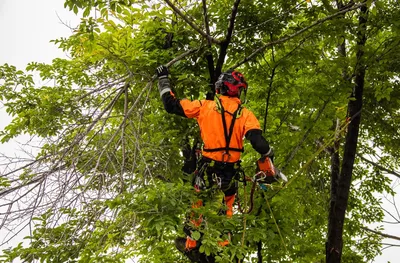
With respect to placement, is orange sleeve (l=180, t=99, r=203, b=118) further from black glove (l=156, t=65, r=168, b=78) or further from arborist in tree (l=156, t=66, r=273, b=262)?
black glove (l=156, t=65, r=168, b=78)

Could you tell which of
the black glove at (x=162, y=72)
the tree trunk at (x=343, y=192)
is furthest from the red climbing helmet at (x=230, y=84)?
the tree trunk at (x=343, y=192)

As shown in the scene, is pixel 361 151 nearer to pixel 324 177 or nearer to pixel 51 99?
pixel 324 177

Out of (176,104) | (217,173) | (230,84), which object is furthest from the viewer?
(217,173)

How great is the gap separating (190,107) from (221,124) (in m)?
0.37

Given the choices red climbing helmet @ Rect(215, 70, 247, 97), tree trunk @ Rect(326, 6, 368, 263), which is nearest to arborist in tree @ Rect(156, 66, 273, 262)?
red climbing helmet @ Rect(215, 70, 247, 97)

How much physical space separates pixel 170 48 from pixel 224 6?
1.06 metres

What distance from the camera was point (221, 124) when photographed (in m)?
4.26

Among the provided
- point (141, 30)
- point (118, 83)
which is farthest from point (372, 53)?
point (118, 83)

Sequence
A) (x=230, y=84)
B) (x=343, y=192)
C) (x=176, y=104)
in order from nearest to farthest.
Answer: (x=176, y=104), (x=230, y=84), (x=343, y=192)

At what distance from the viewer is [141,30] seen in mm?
5617

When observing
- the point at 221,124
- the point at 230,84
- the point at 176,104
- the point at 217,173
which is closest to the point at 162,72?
the point at 176,104

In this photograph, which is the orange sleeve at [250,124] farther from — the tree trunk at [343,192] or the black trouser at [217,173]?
the tree trunk at [343,192]

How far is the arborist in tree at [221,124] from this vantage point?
423cm

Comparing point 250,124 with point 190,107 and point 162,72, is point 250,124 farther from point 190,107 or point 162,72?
point 162,72
